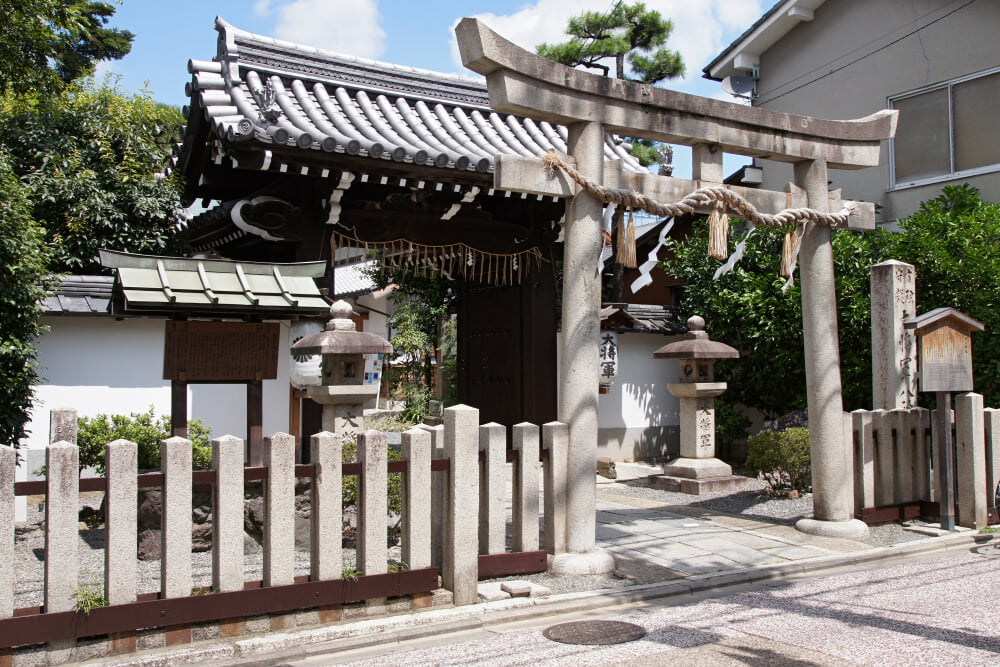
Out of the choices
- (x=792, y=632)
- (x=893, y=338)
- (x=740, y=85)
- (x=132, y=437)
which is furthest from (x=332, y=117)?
(x=740, y=85)

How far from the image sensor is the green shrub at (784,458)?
1109cm

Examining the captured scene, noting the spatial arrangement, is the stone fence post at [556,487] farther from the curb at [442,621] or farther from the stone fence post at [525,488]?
the curb at [442,621]

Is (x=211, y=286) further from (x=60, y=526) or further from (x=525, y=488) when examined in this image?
(x=525, y=488)

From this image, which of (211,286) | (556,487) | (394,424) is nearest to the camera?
(556,487)

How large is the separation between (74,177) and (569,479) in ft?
30.9

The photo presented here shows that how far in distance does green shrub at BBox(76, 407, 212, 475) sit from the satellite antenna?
15013 millimetres

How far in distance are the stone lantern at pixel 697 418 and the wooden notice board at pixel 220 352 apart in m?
7.01

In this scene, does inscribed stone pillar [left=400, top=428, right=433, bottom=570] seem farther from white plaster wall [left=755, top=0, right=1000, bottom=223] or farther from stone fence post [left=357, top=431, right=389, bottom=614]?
white plaster wall [left=755, top=0, right=1000, bottom=223]

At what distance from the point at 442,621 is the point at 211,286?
4.00 metres

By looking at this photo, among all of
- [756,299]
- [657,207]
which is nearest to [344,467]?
[657,207]

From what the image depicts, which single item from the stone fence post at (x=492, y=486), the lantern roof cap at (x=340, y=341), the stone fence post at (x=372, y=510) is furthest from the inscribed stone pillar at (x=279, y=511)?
the lantern roof cap at (x=340, y=341)

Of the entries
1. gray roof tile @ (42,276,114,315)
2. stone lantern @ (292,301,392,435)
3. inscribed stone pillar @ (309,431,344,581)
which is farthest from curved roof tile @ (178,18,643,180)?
inscribed stone pillar @ (309,431,344,581)

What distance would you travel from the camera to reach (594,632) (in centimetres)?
A: 572

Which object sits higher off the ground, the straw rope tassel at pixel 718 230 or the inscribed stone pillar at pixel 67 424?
the straw rope tassel at pixel 718 230
